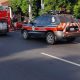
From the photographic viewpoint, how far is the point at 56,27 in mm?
15086

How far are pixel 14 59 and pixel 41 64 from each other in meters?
1.45

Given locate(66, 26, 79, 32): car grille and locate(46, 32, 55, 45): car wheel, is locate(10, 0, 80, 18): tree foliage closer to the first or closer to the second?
locate(66, 26, 79, 32): car grille

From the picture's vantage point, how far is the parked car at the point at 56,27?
49.4 feet

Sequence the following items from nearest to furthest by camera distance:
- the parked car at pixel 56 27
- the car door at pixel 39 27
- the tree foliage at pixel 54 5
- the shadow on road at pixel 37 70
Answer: the shadow on road at pixel 37 70
the parked car at pixel 56 27
the car door at pixel 39 27
the tree foliage at pixel 54 5

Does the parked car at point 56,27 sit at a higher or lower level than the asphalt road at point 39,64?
higher

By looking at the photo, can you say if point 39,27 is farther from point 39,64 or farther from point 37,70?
point 37,70

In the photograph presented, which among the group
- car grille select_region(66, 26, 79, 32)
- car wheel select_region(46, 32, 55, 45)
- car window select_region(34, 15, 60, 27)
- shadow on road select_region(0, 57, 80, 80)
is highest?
car window select_region(34, 15, 60, 27)

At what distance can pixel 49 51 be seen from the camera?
12961 millimetres

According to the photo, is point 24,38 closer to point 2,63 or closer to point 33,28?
point 33,28

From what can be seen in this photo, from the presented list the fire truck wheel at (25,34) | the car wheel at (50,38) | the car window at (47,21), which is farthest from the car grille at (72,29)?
the fire truck wheel at (25,34)

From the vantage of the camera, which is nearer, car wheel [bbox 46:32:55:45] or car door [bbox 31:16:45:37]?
car wheel [bbox 46:32:55:45]

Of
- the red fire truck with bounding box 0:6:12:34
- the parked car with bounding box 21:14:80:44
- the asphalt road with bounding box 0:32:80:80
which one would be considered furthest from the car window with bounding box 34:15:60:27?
the red fire truck with bounding box 0:6:12:34

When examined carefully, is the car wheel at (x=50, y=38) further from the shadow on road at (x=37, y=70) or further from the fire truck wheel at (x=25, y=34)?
the shadow on road at (x=37, y=70)

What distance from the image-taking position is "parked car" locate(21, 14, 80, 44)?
15047 mm
